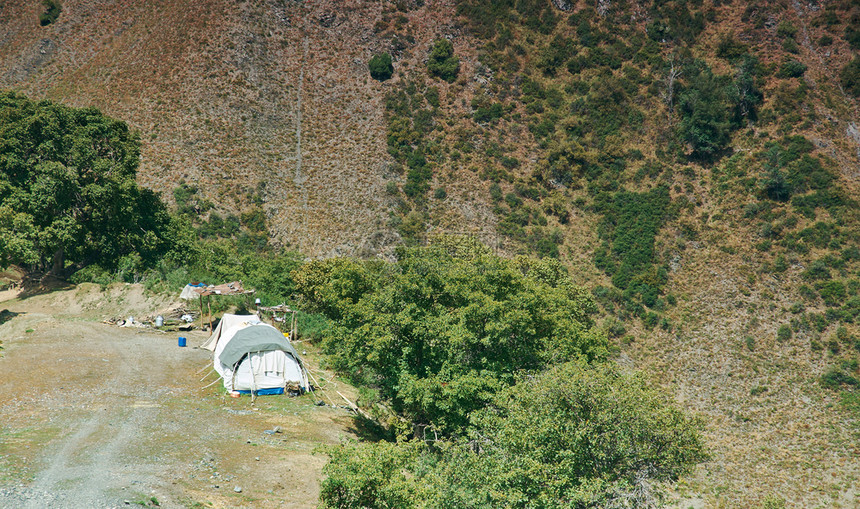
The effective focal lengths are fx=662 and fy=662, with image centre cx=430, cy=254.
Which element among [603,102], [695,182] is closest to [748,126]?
[695,182]

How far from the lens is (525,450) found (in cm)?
2162

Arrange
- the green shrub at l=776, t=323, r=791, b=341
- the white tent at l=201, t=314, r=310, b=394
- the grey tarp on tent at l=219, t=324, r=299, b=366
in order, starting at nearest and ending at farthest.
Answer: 1. the white tent at l=201, t=314, r=310, b=394
2. the grey tarp on tent at l=219, t=324, r=299, b=366
3. the green shrub at l=776, t=323, r=791, b=341

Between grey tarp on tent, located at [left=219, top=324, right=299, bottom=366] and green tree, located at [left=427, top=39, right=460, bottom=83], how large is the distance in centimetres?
6462

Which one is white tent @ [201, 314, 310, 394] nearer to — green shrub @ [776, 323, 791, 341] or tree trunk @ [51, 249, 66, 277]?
tree trunk @ [51, 249, 66, 277]

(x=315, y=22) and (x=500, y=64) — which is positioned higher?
(x=315, y=22)

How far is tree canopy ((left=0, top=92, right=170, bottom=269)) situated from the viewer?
4844cm

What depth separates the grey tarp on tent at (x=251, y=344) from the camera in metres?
32.8

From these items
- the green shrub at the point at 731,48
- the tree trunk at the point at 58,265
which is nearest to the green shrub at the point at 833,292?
the green shrub at the point at 731,48

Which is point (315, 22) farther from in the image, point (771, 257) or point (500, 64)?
point (771, 257)

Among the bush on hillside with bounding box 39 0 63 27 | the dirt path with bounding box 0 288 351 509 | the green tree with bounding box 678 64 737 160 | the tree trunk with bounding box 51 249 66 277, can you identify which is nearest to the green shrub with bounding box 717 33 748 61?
the green tree with bounding box 678 64 737 160

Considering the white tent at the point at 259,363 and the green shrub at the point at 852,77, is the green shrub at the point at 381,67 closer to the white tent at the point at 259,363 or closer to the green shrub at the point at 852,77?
the green shrub at the point at 852,77

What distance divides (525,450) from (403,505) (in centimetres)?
487

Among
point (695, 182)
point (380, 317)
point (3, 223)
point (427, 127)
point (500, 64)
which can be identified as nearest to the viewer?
point (380, 317)

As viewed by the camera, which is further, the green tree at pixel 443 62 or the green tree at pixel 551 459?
the green tree at pixel 443 62
